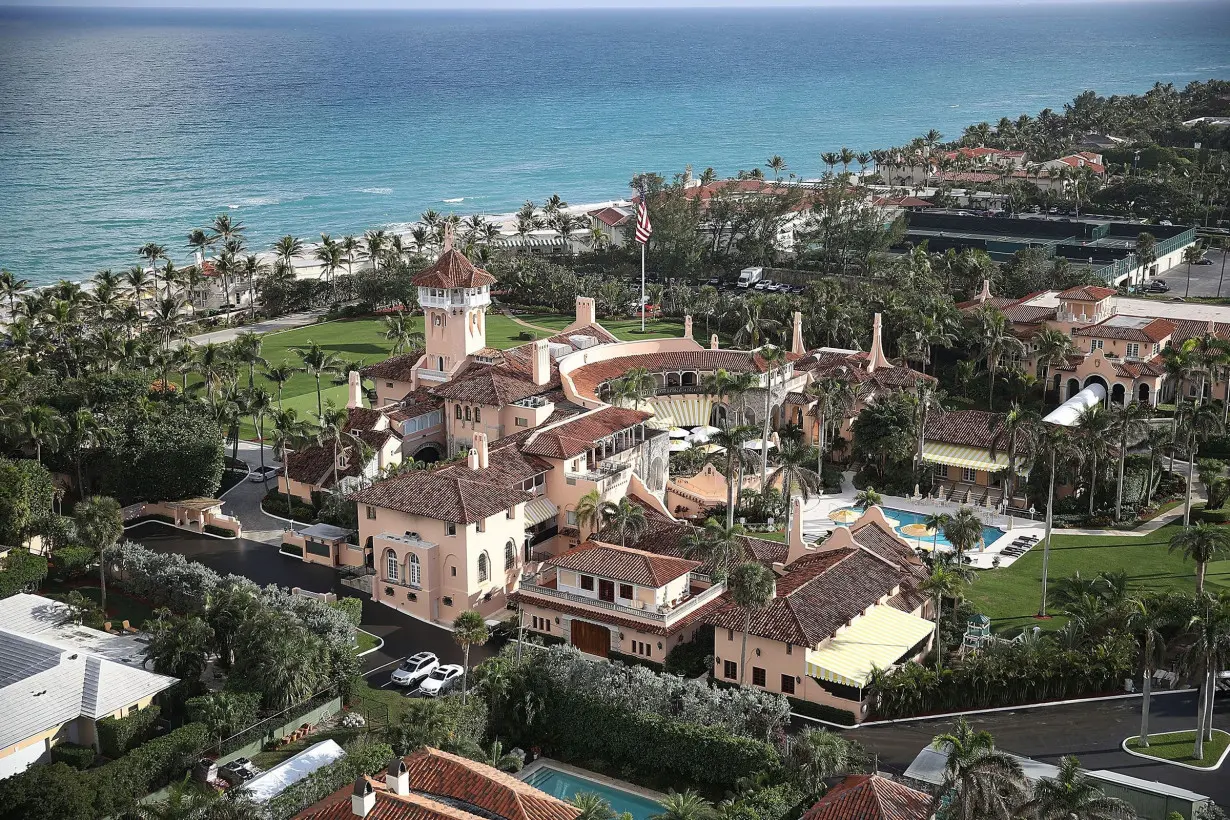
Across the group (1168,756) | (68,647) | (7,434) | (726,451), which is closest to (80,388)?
(7,434)

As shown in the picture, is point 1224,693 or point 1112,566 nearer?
point 1224,693

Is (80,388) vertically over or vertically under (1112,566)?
over

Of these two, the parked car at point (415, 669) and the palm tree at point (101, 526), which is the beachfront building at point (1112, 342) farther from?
the palm tree at point (101, 526)

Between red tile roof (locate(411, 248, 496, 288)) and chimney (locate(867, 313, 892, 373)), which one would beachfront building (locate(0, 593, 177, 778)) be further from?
chimney (locate(867, 313, 892, 373))

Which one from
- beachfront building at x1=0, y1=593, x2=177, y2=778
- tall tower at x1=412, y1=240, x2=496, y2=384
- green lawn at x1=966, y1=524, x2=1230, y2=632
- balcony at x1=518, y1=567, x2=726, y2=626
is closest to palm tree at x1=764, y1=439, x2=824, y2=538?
balcony at x1=518, y1=567, x2=726, y2=626

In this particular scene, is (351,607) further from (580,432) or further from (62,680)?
(580,432)

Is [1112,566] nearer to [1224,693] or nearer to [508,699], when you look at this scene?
[1224,693]
